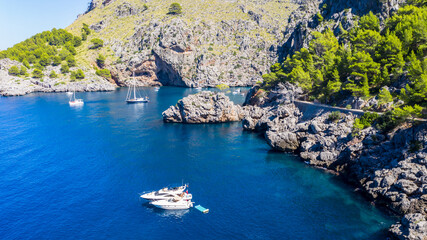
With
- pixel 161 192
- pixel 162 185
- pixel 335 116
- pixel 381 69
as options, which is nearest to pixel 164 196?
pixel 161 192

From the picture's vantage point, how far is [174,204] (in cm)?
4650

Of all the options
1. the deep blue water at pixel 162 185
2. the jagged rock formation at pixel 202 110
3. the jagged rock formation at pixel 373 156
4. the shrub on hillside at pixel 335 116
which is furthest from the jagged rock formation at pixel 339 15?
the deep blue water at pixel 162 185

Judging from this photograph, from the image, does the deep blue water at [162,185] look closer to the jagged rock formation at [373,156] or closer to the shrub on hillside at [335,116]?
the jagged rock formation at [373,156]

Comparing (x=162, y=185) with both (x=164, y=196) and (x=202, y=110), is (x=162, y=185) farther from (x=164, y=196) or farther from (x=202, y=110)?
(x=202, y=110)

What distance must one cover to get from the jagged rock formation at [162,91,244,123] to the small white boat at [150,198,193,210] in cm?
6160

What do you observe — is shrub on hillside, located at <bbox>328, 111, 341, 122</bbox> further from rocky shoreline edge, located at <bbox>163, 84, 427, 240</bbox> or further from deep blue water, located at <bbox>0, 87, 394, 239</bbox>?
deep blue water, located at <bbox>0, 87, 394, 239</bbox>

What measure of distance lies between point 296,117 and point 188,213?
2025 inches

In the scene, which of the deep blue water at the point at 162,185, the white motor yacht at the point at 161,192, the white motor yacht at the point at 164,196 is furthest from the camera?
the white motor yacht at the point at 161,192

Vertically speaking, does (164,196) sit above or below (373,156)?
below

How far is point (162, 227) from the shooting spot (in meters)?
41.3

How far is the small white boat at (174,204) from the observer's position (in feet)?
152

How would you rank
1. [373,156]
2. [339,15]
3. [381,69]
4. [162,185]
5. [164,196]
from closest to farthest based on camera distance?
[164,196]
[373,156]
[162,185]
[381,69]
[339,15]

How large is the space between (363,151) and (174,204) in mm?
41100

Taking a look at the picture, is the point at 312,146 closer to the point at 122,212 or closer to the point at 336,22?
the point at 122,212
